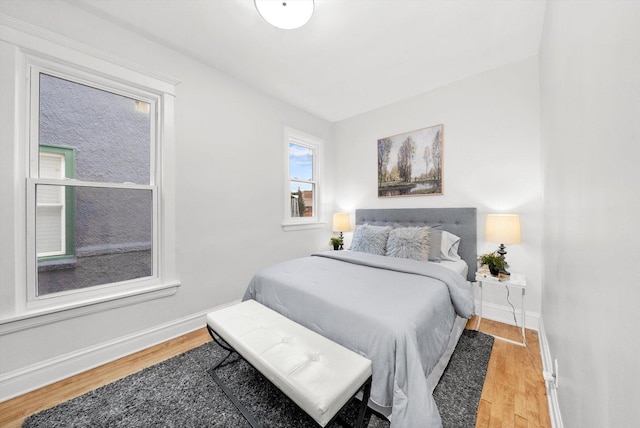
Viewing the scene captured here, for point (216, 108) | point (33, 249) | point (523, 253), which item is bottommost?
point (523, 253)

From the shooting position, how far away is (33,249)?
5.30 ft

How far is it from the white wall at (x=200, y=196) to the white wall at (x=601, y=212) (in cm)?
269

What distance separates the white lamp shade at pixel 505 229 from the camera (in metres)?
2.14

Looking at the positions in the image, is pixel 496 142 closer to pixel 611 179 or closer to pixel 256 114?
pixel 611 179

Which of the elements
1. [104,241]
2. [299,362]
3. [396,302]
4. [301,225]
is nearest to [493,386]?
[396,302]

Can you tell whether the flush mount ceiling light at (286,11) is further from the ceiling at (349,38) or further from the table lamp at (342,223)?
the table lamp at (342,223)

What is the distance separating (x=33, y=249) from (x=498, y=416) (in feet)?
10.4

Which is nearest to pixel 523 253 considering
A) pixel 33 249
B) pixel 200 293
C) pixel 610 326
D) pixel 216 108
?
pixel 610 326

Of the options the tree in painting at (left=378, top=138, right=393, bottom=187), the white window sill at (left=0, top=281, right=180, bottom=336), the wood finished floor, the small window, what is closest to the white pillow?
the wood finished floor

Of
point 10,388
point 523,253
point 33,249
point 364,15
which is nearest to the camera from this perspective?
point 10,388

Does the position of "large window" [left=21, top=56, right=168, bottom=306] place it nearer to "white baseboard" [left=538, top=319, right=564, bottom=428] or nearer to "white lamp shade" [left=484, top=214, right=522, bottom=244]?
"white baseboard" [left=538, top=319, right=564, bottom=428]

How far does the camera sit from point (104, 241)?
1.96 m

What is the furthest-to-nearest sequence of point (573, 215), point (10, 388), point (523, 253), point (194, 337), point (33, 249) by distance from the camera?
point (523, 253), point (194, 337), point (33, 249), point (10, 388), point (573, 215)

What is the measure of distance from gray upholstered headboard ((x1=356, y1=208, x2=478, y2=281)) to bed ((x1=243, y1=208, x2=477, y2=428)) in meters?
0.01
